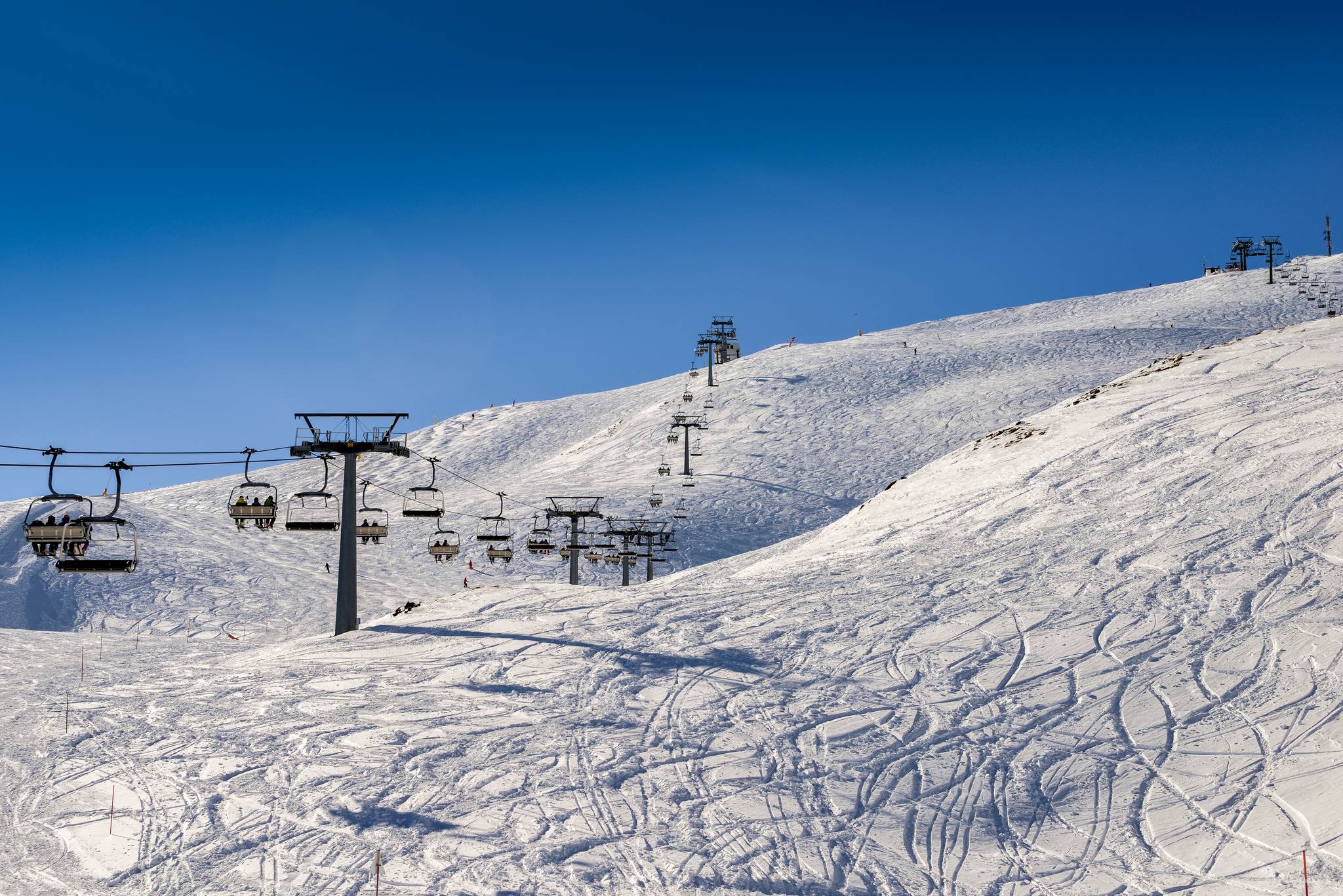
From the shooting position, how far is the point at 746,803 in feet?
40.6

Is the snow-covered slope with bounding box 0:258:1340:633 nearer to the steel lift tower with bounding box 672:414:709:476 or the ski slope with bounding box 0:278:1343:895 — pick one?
the steel lift tower with bounding box 672:414:709:476

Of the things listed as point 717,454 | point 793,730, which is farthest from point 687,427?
point 793,730

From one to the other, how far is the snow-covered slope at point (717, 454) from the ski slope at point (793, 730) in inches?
689

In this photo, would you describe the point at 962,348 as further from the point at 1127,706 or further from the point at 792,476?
the point at 1127,706

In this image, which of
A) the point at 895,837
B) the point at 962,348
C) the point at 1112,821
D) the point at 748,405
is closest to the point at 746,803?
the point at 895,837

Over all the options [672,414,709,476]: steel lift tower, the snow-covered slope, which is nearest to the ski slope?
the snow-covered slope

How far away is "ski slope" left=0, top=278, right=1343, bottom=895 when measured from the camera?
11.1 m

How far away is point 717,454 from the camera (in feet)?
219

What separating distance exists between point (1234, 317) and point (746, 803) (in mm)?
94301

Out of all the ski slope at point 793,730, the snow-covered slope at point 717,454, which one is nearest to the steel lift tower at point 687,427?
the snow-covered slope at point 717,454

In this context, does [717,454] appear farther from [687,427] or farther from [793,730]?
[793,730]

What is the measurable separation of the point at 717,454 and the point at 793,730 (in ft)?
171

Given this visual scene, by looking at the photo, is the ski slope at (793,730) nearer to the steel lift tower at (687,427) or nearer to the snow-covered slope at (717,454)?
the snow-covered slope at (717,454)

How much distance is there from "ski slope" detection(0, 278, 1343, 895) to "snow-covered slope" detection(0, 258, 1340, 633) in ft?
57.4
